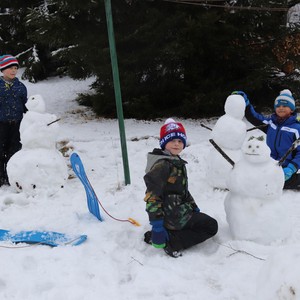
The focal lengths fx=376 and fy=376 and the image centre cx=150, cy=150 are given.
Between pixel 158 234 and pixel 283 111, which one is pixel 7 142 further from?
pixel 283 111

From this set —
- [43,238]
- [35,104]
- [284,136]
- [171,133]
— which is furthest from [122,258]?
[284,136]

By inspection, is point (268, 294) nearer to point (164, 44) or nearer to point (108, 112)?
point (164, 44)

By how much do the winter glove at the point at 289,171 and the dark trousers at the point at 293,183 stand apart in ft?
0.24

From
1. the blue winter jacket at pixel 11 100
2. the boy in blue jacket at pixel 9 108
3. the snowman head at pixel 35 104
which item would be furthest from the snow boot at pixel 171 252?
the blue winter jacket at pixel 11 100

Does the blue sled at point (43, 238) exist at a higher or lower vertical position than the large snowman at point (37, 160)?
lower

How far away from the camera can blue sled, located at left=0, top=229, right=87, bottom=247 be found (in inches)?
133

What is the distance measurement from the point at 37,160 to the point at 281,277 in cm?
332

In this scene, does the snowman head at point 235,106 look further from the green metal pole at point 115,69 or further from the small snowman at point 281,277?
the small snowman at point 281,277

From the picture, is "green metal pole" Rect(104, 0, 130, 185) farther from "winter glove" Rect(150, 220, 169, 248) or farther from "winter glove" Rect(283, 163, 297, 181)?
"winter glove" Rect(283, 163, 297, 181)

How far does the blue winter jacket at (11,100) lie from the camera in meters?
5.03

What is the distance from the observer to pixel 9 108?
16.7 ft

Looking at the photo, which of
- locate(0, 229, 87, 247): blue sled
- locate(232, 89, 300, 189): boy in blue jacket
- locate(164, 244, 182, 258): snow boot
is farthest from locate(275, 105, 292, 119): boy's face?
locate(0, 229, 87, 247): blue sled

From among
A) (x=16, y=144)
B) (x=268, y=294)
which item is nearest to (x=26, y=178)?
(x=16, y=144)

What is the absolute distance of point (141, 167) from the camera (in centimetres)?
559
